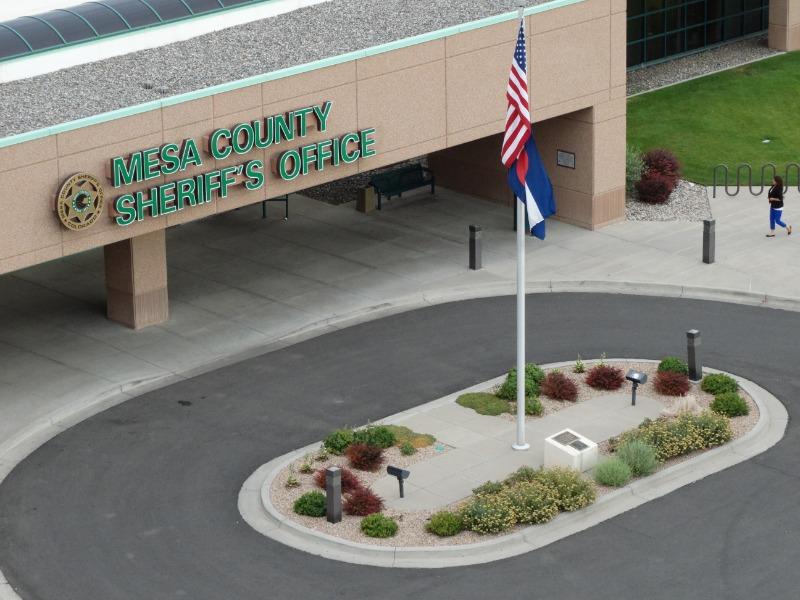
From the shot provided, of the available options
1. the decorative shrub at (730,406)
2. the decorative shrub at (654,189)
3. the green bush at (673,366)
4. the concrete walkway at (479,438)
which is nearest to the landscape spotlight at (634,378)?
the concrete walkway at (479,438)

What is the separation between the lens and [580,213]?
40875 millimetres

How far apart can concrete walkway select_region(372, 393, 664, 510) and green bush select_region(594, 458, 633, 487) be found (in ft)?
4.62

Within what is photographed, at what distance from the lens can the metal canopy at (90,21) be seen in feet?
122

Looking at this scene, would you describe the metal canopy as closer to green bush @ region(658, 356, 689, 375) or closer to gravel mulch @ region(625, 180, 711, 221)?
gravel mulch @ region(625, 180, 711, 221)

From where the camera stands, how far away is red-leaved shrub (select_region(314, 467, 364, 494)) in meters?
26.8

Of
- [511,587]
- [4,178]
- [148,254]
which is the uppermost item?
[4,178]

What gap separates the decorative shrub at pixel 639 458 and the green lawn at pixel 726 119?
18.8 metres

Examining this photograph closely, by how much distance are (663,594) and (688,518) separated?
2.50 meters

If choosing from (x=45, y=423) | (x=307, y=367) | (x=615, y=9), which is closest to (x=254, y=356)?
(x=307, y=367)

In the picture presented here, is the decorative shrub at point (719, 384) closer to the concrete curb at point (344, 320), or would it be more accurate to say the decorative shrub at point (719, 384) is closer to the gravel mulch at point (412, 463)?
the gravel mulch at point (412, 463)

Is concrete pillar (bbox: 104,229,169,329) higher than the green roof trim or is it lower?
lower

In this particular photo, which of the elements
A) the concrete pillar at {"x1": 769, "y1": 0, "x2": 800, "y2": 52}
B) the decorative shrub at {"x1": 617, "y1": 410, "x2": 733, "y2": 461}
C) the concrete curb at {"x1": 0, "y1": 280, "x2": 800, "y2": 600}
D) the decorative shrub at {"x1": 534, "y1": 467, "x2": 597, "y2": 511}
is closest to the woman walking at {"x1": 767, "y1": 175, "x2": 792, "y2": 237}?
the concrete curb at {"x1": 0, "y1": 280, "x2": 800, "y2": 600}

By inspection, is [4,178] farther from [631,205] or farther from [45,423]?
[631,205]

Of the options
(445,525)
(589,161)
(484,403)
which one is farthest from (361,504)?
(589,161)
